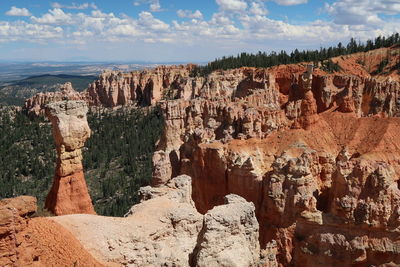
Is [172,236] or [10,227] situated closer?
[10,227]

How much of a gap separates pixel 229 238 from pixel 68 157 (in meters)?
11.8

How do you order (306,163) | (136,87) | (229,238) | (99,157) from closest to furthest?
(229,238) < (306,163) < (99,157) < (136,87)

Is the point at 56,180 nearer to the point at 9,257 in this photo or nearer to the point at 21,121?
the point at 9,257

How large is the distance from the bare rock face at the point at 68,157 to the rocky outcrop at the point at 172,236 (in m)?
7.33

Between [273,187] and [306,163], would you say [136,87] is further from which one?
[306,163]

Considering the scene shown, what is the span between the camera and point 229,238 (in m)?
14.3

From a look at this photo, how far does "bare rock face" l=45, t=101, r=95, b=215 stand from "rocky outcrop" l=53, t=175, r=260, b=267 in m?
7.33

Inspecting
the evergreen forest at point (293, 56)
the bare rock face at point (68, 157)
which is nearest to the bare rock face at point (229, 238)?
the bare rock face at point (68, 157)

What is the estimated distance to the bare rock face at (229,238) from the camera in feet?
45.2

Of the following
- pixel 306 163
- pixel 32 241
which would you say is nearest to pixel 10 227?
pixel 32 241

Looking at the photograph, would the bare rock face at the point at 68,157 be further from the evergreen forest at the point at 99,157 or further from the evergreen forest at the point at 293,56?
the evergreen forest at the point at 293,56

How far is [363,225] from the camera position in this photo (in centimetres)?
2331

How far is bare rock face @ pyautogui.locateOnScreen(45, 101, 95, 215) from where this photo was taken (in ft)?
71.4

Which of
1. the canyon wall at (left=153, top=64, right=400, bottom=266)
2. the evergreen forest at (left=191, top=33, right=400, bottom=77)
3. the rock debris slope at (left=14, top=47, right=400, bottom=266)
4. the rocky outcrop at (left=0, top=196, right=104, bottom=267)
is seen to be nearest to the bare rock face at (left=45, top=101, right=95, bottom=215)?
the rock debris slope at (left=14, top=47, right=400, bottom=266)
